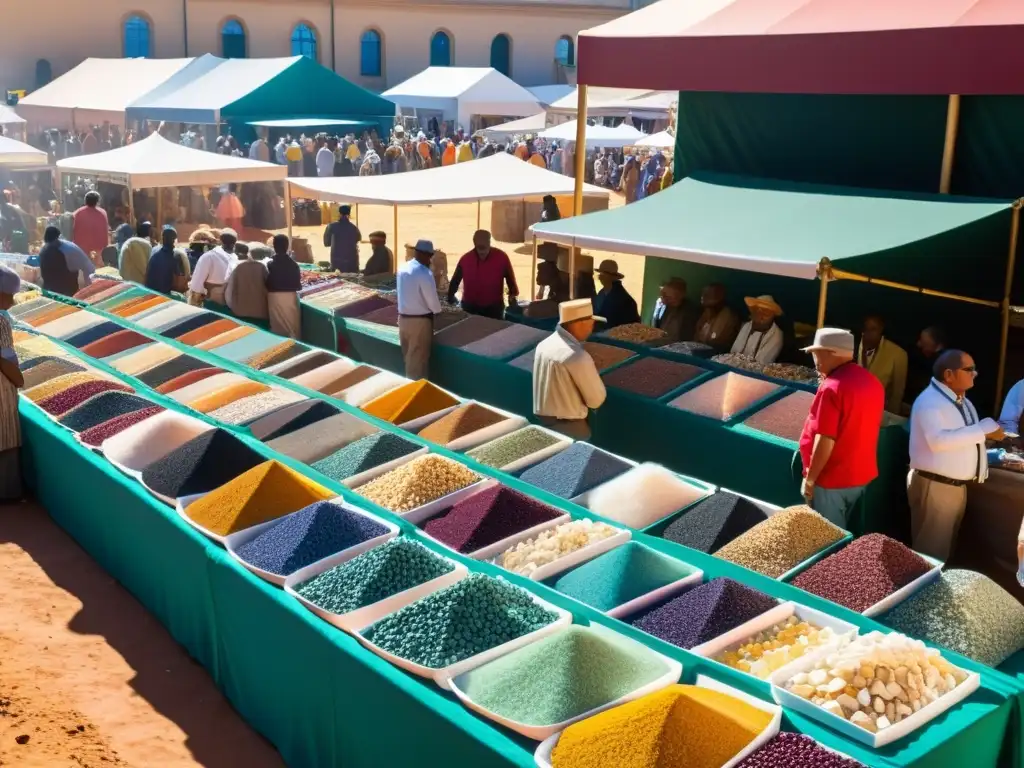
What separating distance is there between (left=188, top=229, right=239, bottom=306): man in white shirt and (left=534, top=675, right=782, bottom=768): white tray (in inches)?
304

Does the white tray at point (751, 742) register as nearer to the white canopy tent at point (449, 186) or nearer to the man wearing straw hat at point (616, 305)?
the man wearing straw hat at point (616, 305)

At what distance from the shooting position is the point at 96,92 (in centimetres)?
2691

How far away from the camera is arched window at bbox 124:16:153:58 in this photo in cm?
3581

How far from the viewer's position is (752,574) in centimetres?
420

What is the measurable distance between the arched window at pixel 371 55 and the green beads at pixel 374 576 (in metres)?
37.7

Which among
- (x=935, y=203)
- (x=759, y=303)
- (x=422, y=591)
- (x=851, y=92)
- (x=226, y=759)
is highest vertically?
(x=851, y=92)

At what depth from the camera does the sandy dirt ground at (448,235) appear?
16.1m

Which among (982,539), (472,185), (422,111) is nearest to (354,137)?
(422,111)

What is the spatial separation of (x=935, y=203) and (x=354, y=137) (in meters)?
21.5

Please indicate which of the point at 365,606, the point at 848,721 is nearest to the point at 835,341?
the point at 848,721

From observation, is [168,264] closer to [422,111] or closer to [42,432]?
[42,432]

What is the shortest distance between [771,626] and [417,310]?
531 cm

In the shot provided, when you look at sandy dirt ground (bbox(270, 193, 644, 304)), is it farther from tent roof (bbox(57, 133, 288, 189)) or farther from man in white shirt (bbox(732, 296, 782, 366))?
man in white shirt (bbox(732, 296, 782, 366))

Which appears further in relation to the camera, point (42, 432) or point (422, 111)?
point (422, 111)
